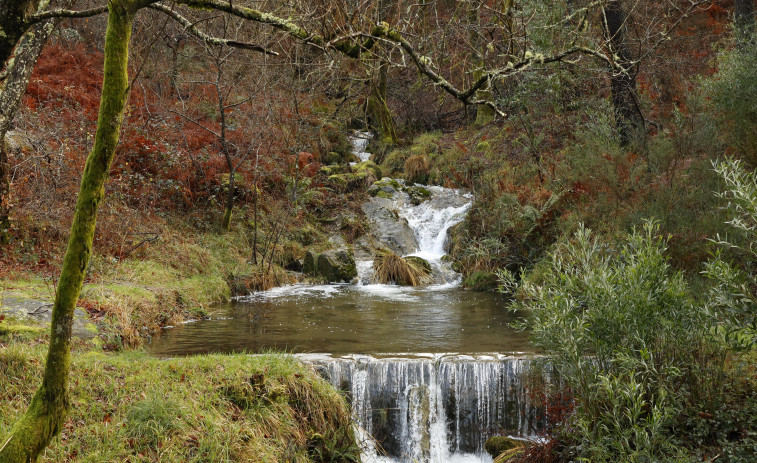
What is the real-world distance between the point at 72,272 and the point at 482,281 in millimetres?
10140

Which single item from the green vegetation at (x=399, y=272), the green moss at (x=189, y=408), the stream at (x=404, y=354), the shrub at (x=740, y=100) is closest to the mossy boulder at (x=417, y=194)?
the green vegetation at (x=399, y=272)

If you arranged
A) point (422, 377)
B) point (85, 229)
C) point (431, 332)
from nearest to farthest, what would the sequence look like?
point (85, 229)
point (422, 377)
point (431, 332)

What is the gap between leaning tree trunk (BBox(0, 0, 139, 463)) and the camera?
3078 millimetres

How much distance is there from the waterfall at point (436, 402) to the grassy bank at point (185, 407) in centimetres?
91

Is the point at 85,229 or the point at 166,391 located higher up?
the point at 85,229

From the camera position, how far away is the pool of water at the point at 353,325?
7.34 meters

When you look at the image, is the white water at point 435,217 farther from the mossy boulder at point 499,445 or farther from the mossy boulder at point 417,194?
the mossy boulder at point 499,445

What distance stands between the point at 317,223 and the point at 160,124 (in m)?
5.08

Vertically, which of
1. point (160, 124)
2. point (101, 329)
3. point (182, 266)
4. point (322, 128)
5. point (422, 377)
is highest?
point (322, 128)

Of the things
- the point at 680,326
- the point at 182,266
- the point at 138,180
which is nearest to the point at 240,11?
the point at 680,326

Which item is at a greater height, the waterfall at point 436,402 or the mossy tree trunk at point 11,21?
the mossy tree trunk at point 11,21

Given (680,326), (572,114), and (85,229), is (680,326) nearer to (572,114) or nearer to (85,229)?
(85,229)

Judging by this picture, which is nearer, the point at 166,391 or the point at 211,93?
the point at 166,391

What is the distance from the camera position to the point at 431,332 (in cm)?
820
